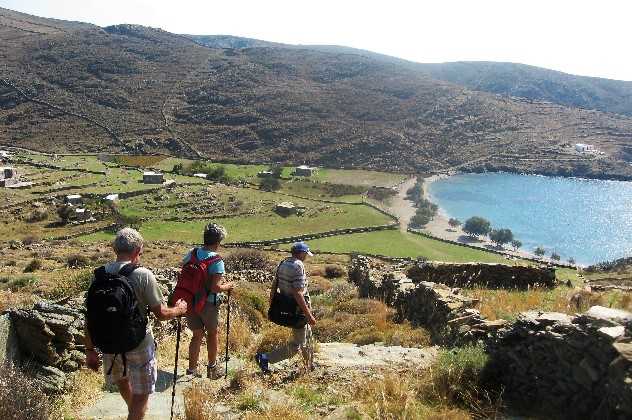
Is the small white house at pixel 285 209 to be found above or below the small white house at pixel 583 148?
below

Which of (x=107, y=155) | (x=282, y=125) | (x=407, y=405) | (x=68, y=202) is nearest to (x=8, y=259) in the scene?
(x=68, y=202)

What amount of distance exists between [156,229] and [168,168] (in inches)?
1609

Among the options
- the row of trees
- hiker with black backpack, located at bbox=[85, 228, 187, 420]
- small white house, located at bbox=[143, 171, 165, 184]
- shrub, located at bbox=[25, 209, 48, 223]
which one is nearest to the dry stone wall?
hiker with black backpack, located at bbox=[85, 228, 187, 420]

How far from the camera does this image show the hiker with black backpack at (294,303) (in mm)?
7102

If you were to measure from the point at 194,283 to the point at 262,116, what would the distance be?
137 metres

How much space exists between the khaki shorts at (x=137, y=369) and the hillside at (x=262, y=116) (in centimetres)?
11279

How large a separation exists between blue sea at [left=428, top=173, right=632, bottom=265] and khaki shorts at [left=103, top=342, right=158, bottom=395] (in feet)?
292

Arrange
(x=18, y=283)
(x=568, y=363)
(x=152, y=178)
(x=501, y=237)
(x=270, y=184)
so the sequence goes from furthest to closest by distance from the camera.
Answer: (x=270, y=184) → (x=501, y=237) → (x=152, y=178) → (x=18, y=283) → (x=568, y=363)

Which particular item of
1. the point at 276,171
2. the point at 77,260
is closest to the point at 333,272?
the point at 77,260

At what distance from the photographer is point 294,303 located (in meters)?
7.25

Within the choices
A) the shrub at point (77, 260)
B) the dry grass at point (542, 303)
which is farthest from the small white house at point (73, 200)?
the dry grass at point (542, 303)

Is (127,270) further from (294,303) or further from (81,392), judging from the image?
(294,303)

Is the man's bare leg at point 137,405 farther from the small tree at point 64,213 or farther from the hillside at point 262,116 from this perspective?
the hillside at point 262,116

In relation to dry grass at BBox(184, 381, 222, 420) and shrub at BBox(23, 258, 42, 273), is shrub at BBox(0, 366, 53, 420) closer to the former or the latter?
dry grass at BBox(184, 381, 222, 420)
